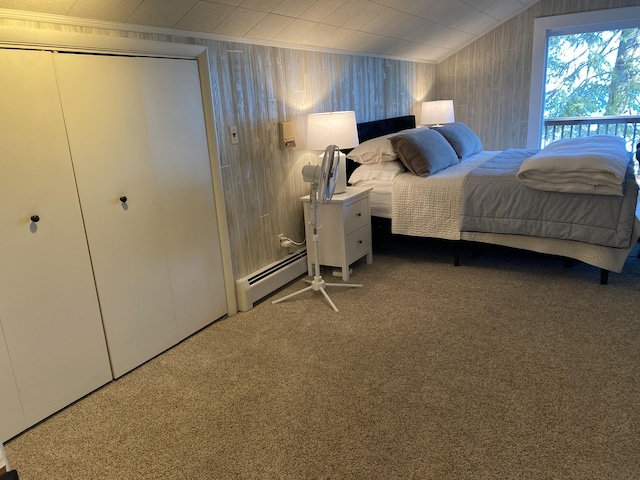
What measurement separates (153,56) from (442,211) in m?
2.27

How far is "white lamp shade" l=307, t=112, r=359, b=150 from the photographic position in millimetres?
3262

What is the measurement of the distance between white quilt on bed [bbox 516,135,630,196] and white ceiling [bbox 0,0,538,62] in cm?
168

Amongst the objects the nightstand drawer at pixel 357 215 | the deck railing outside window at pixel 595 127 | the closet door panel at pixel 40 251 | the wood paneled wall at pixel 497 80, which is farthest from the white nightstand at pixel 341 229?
the deck railing outside window at pixel 595 127

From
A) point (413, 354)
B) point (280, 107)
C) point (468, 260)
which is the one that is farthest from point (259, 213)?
point (468, 260)

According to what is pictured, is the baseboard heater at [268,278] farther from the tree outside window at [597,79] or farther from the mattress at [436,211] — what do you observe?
the tree outside window at [597,79]

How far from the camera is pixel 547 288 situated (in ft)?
10.3

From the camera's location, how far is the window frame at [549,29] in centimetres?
491

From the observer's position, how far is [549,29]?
5.30m

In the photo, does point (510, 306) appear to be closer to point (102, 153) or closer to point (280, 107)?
point (280, 107)

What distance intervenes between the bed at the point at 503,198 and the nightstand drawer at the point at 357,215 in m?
0.21

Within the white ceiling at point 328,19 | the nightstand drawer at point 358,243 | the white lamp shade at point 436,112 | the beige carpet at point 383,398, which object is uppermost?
the white ceiling at point 328,19

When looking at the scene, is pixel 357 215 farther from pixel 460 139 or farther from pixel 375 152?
pixel 460 139

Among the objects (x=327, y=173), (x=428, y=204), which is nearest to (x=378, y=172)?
(x=428, y=204)

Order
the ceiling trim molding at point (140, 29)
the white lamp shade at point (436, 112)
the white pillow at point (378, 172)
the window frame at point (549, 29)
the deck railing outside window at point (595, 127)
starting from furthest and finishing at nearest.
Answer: the deck railing outside window at point (595, 127) → the white lamp shade at point (436, 112) → the window frame at point (549, 29) → the white pillow at point (378, 172) → the ceiling trim molding at point (140, 29)
